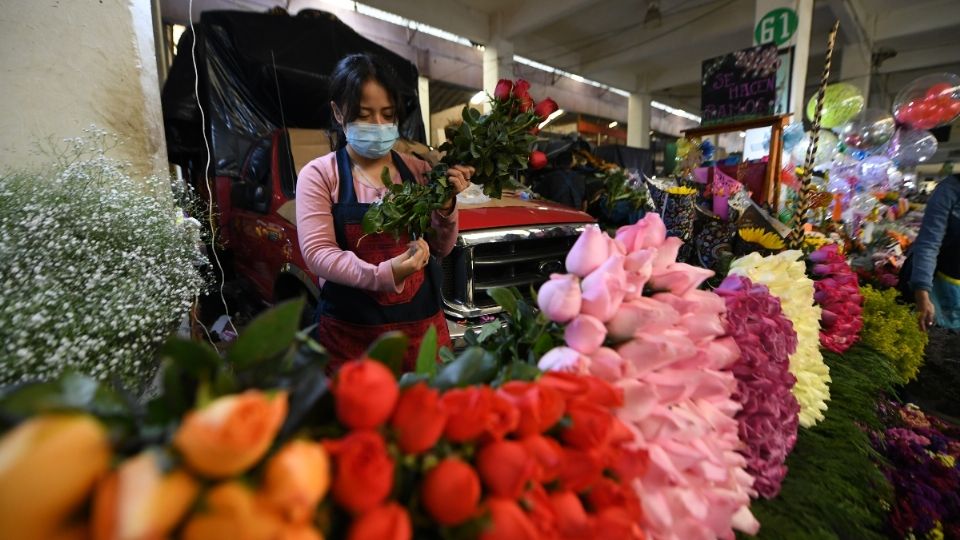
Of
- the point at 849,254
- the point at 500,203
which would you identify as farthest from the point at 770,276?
the point at 849,254

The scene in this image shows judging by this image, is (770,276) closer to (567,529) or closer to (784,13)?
(567,529)

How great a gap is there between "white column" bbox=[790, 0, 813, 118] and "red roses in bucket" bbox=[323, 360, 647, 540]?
8472 millimetres

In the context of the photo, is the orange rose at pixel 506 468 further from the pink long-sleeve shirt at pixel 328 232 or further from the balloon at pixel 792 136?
the balloon at pixel 792 136

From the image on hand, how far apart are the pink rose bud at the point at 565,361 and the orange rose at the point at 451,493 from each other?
0.23m

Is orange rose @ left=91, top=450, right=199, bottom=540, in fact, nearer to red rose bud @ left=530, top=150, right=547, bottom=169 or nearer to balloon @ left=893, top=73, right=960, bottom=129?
red rose bud @ left=530, top=150, right=547, bottom=169

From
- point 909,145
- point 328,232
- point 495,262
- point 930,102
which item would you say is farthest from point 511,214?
point 909,145

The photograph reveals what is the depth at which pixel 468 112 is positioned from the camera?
137 centimetres

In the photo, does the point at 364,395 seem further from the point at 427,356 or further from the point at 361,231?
the point at 361,231

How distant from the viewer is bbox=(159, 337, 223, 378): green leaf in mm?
427

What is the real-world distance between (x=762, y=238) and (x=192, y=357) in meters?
2.07

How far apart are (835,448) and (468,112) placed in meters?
1.35

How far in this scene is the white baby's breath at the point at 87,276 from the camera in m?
A: 0.63

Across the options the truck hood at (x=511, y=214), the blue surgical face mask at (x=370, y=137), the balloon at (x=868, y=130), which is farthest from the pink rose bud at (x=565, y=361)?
the balloon at (x=868, y=130)

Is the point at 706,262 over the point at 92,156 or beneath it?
beneath
